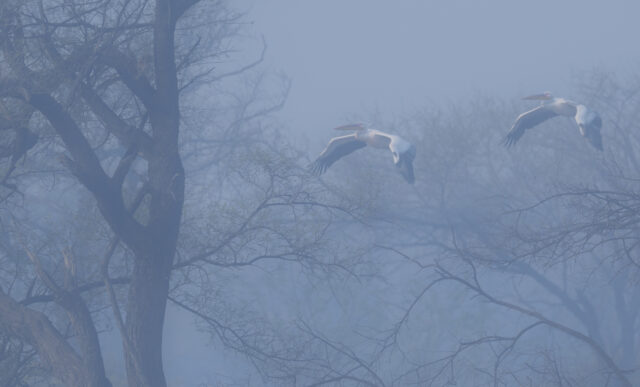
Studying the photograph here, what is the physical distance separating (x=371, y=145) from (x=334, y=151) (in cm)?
64

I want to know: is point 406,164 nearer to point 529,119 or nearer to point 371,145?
point 371,145

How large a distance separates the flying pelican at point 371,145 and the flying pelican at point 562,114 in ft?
5.86

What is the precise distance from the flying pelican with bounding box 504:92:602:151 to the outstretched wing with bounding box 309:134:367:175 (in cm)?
220

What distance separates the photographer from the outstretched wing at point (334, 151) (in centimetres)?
866

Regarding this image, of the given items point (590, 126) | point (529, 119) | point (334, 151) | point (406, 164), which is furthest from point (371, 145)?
point (590, 126)

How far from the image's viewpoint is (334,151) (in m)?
8.81

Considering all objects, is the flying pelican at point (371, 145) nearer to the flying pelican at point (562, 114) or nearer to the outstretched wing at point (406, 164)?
the outstretched wing at point (406, 164)

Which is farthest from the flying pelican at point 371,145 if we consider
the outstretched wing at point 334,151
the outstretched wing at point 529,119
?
the outstretched wing at point 529,119

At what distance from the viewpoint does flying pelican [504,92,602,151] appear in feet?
24.3

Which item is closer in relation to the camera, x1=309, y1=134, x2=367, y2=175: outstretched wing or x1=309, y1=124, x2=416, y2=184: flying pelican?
x1=309, y1=124, x2=416, y2=184: flying pelican

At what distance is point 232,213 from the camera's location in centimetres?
730

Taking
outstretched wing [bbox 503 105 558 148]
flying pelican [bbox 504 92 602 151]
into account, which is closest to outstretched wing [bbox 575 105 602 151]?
flying pelican [bbox 504 92 602 151]

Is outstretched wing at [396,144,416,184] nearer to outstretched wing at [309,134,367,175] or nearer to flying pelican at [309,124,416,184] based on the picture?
flying pelican at [309,124,416,184]

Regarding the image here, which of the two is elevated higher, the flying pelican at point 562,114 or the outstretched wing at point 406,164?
the flying pelican at point 562,114
